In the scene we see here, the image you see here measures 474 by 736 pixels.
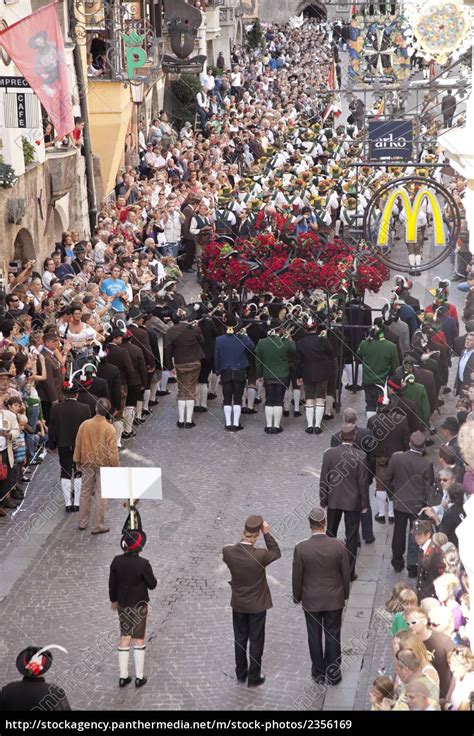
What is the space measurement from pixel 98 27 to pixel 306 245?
38.0 feet

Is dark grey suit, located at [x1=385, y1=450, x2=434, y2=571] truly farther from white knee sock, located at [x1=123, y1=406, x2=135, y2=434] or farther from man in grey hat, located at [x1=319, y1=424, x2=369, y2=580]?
white knee sock, located at [x1=123, y1=406, x2=135, y2=434]

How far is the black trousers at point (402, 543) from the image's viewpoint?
13.3 m

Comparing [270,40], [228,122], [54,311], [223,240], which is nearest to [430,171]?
[223,240]

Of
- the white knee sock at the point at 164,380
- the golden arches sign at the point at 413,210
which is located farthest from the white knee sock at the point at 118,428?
the golden arches sign at the point at 413,210

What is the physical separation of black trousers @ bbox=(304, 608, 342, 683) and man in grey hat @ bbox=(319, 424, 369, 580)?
180 cm

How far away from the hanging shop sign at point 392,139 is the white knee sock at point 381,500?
13.0 ft

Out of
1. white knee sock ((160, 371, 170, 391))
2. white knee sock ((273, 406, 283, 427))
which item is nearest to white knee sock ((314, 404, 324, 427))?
white knee sock ((273, 406, 283, 427))

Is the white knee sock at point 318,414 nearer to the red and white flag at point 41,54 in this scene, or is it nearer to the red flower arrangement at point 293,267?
the red flower arrangement at point 293,267

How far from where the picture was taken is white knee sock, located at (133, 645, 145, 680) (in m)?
11.4

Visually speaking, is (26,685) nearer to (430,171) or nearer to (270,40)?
(430,171)

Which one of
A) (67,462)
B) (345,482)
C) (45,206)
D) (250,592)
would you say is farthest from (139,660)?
(45,206)

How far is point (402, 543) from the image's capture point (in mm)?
13570

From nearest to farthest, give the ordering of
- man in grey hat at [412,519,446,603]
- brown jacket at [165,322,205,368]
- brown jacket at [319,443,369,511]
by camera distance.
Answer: man in grey hat at [412,519,446,603]
brown jacket at [319,443,369,511]
brown jacket at [165,322,205,368]

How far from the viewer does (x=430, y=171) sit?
25469 mm
